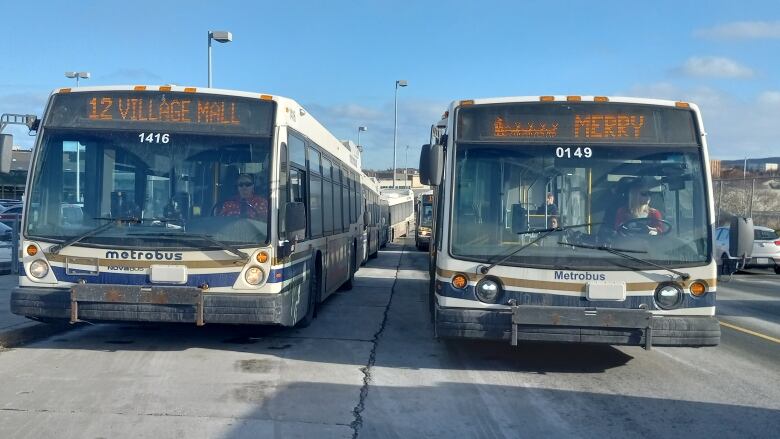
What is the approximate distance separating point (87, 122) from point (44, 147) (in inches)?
21.2

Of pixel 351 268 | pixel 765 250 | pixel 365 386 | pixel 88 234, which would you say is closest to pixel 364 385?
pixel 365 386

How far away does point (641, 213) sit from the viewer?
7.77 m

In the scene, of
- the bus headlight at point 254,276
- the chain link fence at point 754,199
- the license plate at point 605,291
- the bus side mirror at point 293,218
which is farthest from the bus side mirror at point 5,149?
the chain link fence at point 754,199

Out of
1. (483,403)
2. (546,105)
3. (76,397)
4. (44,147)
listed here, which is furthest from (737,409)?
(44,147)

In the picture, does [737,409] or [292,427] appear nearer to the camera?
[292,427]

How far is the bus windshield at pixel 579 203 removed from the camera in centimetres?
771

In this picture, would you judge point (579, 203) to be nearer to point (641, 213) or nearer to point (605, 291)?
point (641, 213)

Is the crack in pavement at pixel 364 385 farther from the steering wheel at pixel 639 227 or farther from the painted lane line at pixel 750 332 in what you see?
the painted lane line at pixel 750 332

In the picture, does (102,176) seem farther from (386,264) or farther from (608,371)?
(386,264)

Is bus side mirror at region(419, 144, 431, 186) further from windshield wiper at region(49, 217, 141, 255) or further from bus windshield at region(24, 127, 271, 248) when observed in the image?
windshield wiper at region(49, 217, 141, 255)

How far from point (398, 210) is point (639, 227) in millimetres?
37278

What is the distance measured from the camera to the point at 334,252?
1328cm

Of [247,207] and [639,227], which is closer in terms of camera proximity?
[639,227]

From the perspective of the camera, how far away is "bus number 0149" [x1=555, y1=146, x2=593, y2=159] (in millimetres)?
7910
